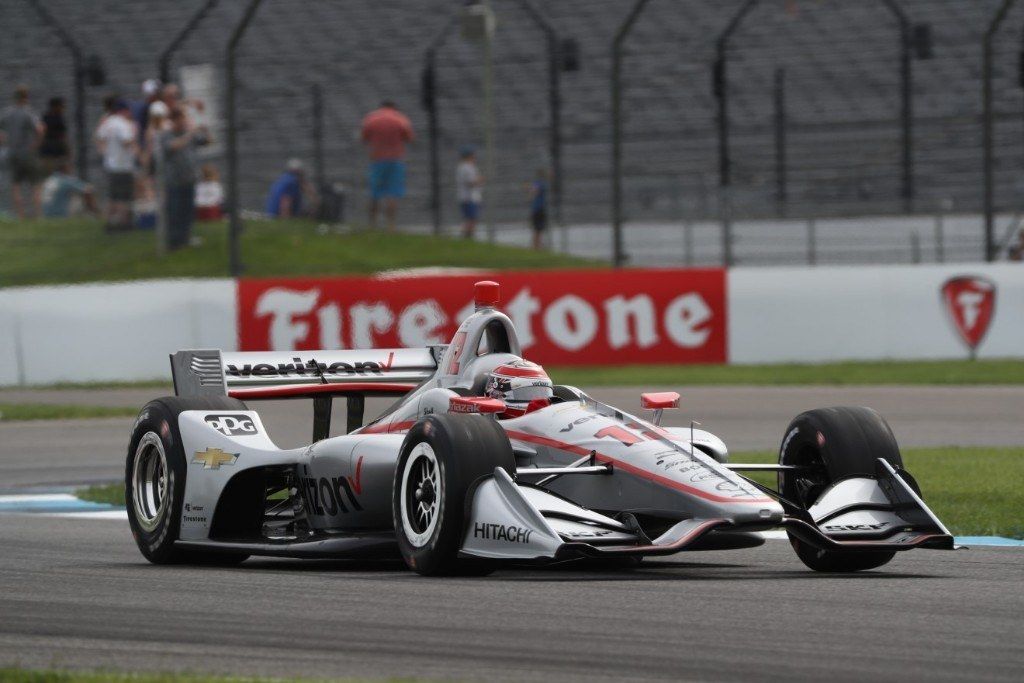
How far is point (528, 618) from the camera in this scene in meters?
5.98

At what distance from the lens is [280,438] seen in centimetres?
1434

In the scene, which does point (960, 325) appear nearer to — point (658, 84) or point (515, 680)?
point (658, 84)

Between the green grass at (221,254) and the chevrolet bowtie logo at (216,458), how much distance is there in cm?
1292

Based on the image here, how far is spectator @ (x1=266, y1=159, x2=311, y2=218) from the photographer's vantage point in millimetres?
24828

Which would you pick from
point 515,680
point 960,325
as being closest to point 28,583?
point 515,680

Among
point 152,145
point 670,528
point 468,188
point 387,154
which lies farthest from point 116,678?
point 468,188

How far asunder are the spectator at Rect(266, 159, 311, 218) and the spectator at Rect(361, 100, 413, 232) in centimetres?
147

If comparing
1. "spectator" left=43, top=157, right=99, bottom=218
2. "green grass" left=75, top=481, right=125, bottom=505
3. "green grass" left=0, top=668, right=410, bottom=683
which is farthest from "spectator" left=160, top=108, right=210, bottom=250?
"green grass" left=0, top=668, right=410, bottom=683

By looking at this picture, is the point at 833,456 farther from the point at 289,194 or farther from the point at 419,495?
the point at 289,194

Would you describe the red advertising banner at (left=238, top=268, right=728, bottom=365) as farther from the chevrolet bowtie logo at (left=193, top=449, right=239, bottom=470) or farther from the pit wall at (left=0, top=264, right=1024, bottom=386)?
the chevrolet bowtie logo at (left=193, top=449, right=239, bottom=470)

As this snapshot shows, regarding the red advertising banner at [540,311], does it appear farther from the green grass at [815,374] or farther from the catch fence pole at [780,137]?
the catch fence pole at [780,137]

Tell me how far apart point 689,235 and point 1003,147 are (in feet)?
17.7

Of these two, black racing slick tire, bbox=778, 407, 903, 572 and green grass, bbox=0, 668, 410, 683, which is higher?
black racing slick tire, bbox=778, 407, 903, 572

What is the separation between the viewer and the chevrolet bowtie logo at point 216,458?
8.20 m
